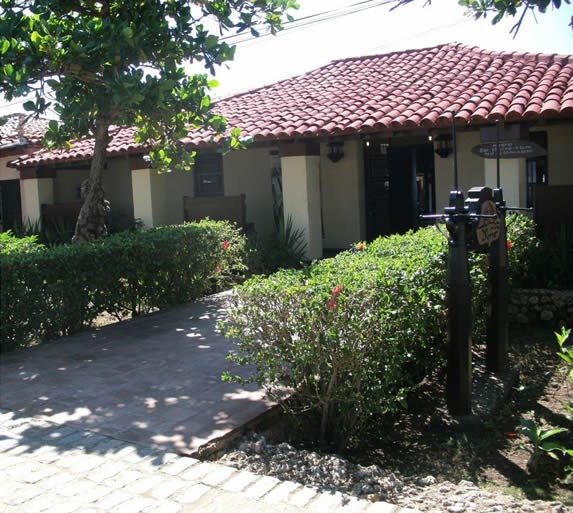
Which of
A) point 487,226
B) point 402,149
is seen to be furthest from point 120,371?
point 402,149

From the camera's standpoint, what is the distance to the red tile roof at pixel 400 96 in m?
10.7

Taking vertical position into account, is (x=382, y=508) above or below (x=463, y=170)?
below

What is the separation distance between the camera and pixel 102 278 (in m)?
8.02

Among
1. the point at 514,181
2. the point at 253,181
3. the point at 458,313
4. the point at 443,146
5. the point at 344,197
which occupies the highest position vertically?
the point at 443,146

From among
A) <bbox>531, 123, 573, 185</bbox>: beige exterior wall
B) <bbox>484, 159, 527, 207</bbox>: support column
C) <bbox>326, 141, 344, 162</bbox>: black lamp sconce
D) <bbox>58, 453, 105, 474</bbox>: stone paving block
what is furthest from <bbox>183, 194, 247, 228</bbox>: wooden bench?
<bbox>58, 453, 105, 474</bbox>: stone paving block

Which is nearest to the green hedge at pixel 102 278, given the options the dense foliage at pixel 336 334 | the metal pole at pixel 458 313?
the dense foliage at pixel 336 334

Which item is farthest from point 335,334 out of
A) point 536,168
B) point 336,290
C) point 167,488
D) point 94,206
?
point 536,168

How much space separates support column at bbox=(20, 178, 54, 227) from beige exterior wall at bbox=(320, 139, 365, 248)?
7.78 m

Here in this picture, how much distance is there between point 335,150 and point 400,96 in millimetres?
1739

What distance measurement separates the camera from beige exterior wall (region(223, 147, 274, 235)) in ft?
50.0

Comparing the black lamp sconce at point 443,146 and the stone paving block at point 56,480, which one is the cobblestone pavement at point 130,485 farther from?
the black lamp sconce at point 443,146

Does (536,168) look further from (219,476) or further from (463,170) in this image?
(219,476)

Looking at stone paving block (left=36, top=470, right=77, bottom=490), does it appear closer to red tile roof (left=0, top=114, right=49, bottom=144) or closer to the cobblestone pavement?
the cobblestone pavement

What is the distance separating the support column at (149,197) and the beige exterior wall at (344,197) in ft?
12.1
